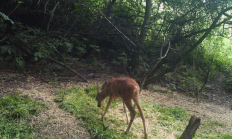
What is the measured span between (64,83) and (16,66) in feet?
6.46

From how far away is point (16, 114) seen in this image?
378 cm

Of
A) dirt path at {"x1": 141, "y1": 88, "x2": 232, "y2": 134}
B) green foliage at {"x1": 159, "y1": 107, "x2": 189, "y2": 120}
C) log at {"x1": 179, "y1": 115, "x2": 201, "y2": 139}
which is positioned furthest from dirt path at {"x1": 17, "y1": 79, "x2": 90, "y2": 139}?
dirt path at {"x1": 141, "y1": 88, "x2": 232, "y2": 134}

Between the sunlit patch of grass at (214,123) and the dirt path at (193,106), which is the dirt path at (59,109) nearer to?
the dirt path at (193,106)

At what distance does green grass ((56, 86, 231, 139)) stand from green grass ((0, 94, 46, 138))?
30.6 inches

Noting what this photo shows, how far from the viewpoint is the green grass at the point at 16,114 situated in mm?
3301

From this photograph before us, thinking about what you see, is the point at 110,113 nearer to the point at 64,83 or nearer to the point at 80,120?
the point at 80,120

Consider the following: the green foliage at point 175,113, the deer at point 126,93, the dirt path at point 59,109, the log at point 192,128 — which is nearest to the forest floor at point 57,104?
the dirt path at point 59,109

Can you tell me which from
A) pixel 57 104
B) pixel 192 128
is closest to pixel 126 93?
pixel 192 128

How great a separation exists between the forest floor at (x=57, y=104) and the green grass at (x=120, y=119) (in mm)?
249

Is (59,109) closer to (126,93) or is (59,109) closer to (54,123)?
(54,123)

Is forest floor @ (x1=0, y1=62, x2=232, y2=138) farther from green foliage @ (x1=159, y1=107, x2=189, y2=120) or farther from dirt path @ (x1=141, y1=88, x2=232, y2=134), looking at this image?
green foliage @ (x1=159, y1=107, x2=189, y2=120)

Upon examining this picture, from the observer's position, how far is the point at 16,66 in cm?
667

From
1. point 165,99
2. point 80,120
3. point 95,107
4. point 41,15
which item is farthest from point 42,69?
point 165,99

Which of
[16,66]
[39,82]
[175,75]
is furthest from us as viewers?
[175,75]
